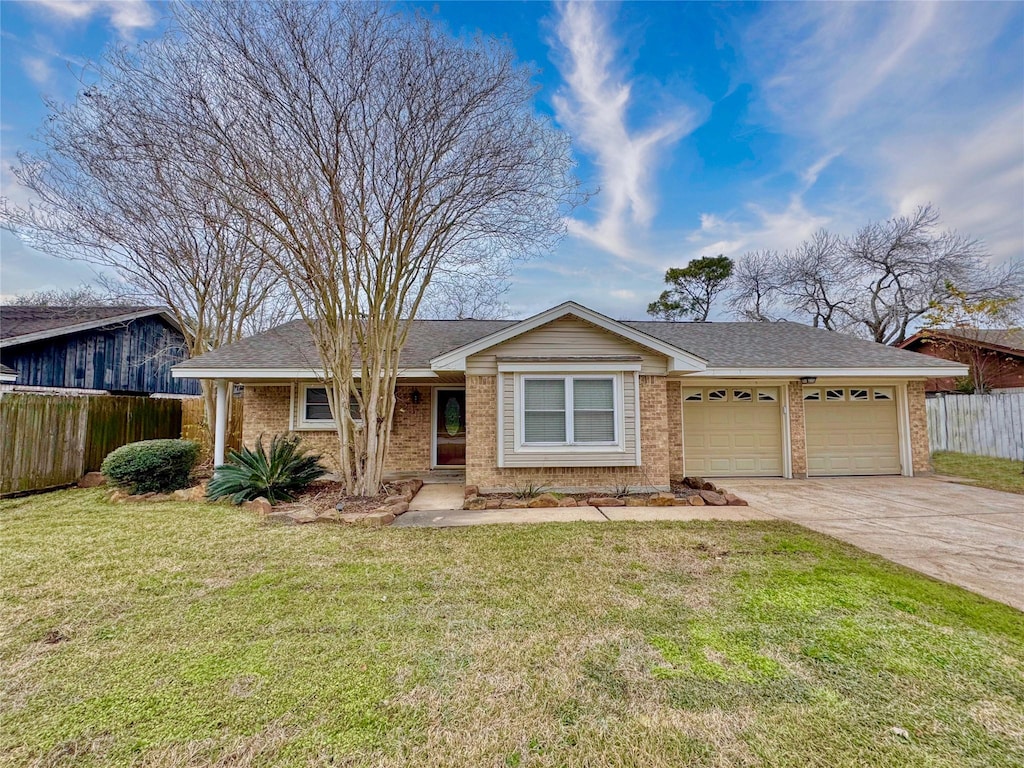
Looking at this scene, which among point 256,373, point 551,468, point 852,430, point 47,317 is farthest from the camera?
point 47,317

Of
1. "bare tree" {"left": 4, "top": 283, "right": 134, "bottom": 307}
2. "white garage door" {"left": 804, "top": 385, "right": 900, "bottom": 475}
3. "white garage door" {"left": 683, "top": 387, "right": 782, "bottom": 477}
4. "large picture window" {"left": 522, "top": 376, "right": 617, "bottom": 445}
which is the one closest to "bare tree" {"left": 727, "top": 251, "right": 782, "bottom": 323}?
"white garage door" {"left": 804, "top": 385, "right": 900, "bottom": 475}

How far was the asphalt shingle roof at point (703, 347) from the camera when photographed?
9.81 metres

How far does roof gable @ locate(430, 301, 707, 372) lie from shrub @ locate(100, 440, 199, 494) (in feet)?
17.1

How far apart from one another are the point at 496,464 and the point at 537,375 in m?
1.87

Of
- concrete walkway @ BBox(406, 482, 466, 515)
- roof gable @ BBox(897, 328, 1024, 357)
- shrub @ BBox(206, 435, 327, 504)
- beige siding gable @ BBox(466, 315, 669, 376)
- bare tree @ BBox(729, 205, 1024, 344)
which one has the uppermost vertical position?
bare tree @ BBox(729, 205, 1024, 344)

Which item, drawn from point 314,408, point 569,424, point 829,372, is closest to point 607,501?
Result: point 569,424

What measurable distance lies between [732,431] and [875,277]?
20.6m

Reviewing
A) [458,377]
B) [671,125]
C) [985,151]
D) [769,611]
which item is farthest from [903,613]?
[985,151]

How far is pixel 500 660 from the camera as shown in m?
2.85

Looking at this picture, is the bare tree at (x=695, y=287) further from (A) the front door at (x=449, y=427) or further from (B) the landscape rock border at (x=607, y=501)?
(B) the landscape rock border at (x=607, y=501)

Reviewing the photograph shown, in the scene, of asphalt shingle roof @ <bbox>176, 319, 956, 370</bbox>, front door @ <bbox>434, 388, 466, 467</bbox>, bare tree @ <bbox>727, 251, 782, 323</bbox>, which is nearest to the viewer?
asphalt shingle roof @ <bbox>176, 319, 956, 370</bbox>

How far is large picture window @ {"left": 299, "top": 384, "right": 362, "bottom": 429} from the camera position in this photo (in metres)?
10.6

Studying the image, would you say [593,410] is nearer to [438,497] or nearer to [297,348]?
[438,497]

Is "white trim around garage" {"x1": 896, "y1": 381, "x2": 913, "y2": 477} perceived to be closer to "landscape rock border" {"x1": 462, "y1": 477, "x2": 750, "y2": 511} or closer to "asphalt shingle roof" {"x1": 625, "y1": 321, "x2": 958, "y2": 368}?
"asphalt shingle roof" {"x1": 625, "y1": 321, "x2": 958, "y2": 368}
